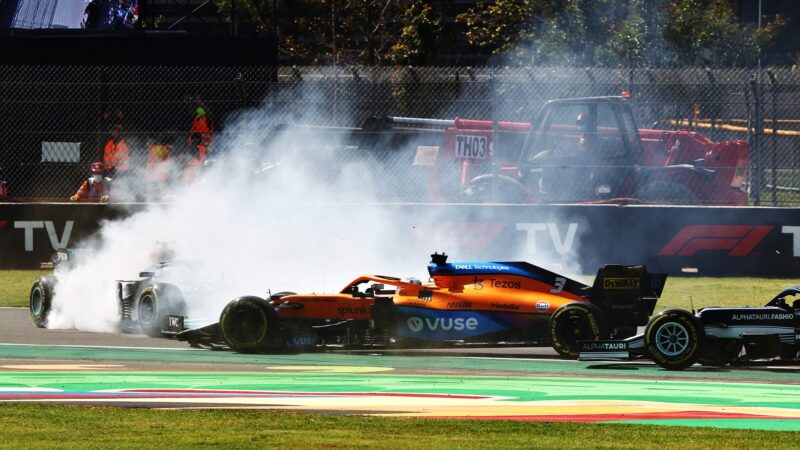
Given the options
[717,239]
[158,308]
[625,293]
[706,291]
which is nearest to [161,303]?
[158,308]

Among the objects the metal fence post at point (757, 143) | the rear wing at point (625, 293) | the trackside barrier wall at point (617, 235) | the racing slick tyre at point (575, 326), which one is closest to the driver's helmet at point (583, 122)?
the trackside barrier wall at point (617, 235)

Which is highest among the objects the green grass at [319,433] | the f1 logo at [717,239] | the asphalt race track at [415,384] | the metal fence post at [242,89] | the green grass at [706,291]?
the metal fence post at [242,89]

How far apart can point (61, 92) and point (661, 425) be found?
54.1 ft

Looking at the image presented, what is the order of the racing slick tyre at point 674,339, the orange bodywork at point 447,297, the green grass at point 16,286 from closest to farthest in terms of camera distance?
the racing slick tyre at point 674,339 → the orange bodywork at point 447,297 → the green grass at point 16,286

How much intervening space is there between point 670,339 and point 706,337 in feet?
1.22

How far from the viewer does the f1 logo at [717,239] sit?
16.9m

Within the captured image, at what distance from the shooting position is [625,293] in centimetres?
1091

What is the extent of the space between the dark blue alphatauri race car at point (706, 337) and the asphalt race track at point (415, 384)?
5.7 inches

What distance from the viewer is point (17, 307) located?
51.1 feet

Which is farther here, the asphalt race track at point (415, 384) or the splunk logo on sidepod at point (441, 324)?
the splunk logo on sidepod at point (441, 324)

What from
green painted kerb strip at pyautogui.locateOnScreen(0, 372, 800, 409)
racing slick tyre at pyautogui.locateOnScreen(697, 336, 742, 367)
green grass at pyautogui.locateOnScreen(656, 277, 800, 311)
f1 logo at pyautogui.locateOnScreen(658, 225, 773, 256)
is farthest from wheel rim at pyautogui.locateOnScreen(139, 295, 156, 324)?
f1 logo at pyautogui.locateOnScreen(658, 225, 773, 256)

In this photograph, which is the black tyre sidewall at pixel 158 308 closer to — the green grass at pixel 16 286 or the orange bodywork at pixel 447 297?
the orange bodywork at pixel 447 297

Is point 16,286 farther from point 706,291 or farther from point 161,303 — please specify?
point 706,291

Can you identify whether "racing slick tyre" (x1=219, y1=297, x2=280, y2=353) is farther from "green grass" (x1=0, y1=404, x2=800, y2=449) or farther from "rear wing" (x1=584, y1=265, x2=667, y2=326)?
"green grass" (x1=0, y1=404, x2=800, y2=449)
